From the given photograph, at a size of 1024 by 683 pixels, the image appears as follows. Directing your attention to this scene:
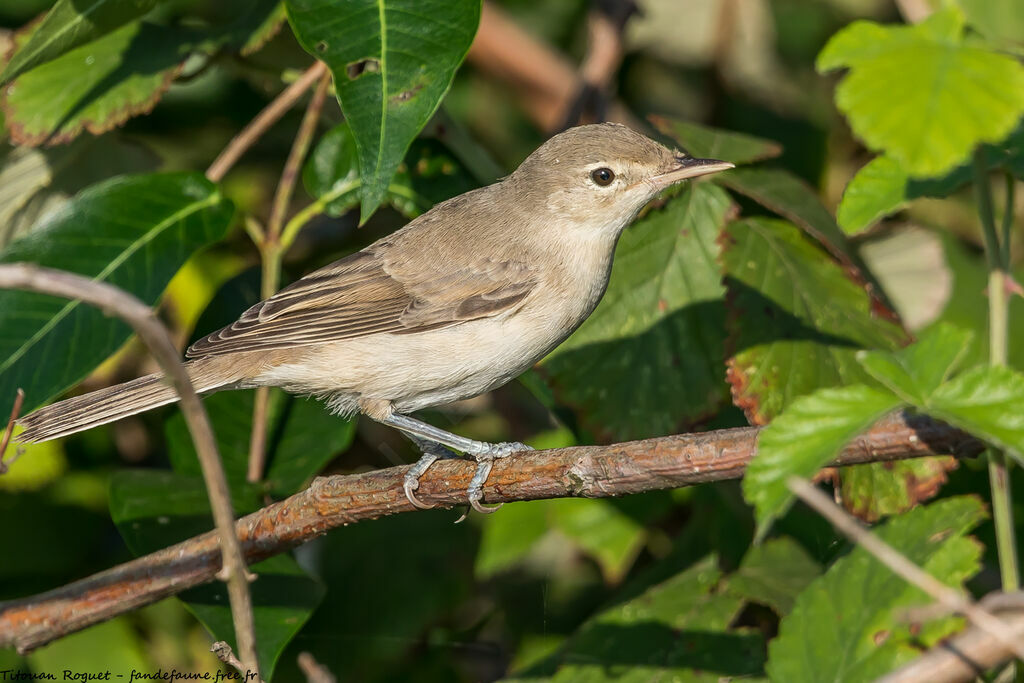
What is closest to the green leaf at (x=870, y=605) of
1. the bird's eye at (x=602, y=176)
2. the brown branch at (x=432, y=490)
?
the brown branch at (x=432, y=490)

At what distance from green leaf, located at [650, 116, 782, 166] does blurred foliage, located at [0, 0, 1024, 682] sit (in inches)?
0.5

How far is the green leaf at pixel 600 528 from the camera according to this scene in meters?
4.14

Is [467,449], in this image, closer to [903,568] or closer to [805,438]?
[805,438]

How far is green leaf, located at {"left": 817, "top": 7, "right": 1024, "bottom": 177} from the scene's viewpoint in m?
1.87

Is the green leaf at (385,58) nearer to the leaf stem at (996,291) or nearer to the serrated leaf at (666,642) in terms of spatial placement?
the leaf stem at (996,291)

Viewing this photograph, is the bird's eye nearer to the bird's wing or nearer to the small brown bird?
the small brown bird

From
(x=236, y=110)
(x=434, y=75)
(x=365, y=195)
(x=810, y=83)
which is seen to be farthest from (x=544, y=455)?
(x=810, y=83)

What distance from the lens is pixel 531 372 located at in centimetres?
368

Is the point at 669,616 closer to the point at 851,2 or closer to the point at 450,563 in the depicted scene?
A: the point at 450,563

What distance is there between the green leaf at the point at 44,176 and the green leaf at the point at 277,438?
41.4 inches

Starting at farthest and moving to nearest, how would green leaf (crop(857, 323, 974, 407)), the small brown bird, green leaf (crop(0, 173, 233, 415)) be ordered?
1. the small brown bird
2. green leaf (crop(0, 173, 233, 415))
3. green leaf (crop(857, 323, 974, 407))

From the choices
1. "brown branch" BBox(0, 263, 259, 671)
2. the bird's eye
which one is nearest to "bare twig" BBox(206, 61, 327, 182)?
the bird's eye

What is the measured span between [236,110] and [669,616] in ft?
10.5

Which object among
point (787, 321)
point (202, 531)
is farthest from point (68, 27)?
point (787, 321)
